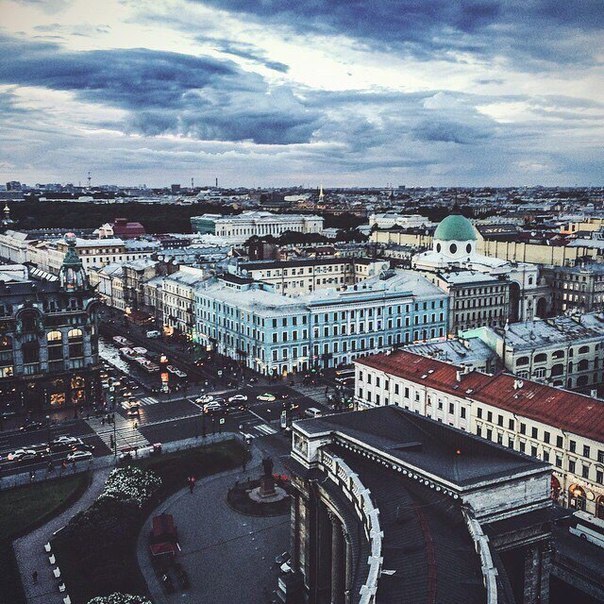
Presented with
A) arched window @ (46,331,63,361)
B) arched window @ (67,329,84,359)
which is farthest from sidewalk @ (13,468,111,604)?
arched window @ (67,329,84,359)

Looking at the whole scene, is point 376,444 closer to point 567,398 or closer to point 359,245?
point 567,398

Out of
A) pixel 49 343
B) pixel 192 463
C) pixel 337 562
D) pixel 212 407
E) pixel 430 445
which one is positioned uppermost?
pixel 430 445

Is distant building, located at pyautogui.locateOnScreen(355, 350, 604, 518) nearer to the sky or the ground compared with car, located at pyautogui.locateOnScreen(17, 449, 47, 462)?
nearer to the sky

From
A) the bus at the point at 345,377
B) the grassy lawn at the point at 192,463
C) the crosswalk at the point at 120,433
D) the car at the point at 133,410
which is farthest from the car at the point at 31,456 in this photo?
the bus at the point at 345,377

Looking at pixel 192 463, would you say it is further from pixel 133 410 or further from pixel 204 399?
pixel 204 399

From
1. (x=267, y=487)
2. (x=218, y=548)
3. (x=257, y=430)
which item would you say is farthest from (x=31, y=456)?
(x=218, y=548)

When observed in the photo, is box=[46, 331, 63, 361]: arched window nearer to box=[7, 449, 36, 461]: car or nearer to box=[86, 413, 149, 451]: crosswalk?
box=[86, 413, 149, 451]: crosswalk
